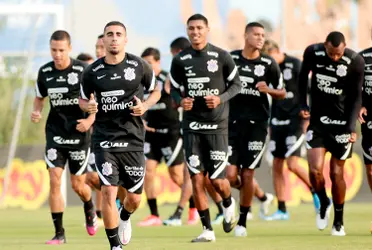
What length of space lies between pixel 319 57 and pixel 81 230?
15.1 feet

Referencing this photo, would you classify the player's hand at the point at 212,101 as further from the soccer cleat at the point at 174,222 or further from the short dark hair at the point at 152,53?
the short dark hair at the point at 152,53

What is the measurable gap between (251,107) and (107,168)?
374cm

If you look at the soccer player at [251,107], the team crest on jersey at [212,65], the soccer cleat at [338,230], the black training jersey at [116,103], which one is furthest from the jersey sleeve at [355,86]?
the black training jersey at [116,103]

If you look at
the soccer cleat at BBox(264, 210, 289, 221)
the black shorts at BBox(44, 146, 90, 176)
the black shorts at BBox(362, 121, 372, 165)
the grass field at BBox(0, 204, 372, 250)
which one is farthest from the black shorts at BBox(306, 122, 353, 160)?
the soccer cleat at BBox(264, 210, 289, 221)

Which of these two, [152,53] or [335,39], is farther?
A: [152,53]

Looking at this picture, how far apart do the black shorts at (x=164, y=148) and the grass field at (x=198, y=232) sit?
1158mm

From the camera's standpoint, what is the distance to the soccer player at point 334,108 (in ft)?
50.1

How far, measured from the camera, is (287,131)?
19844 millimetres

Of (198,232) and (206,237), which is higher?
(206,237)

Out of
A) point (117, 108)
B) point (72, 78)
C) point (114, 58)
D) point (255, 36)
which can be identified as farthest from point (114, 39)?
point (255, 36)

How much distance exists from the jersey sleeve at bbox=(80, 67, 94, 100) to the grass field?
1.94 m

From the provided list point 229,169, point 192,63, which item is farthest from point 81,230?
point 192,63

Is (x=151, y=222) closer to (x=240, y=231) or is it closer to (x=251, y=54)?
(x=240, y=231)

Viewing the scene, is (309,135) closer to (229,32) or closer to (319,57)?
(319,57)
